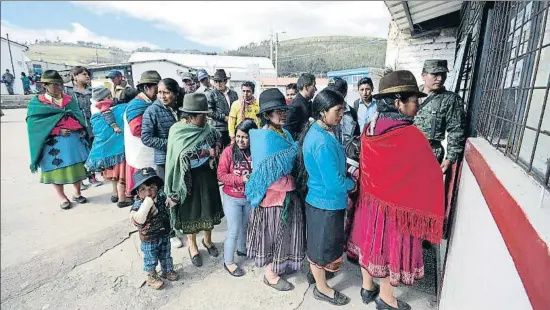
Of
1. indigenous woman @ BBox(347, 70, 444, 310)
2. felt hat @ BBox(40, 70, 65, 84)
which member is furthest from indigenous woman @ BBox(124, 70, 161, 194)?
indigenous woman @ BBox(347, 70, 444, 310)

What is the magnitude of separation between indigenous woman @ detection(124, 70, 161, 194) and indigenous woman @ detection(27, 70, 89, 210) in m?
1.39

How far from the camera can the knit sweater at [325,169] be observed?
6.91 feet

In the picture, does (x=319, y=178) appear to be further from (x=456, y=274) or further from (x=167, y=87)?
(x=167, y=87)

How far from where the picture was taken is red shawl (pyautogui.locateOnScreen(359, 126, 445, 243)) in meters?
1.94

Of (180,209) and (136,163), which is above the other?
(136,163)

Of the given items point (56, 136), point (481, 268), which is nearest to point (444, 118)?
point (481, 268)

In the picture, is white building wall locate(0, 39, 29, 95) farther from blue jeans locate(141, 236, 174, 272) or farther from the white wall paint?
the white wall paint

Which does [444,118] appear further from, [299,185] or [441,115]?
[299,185]

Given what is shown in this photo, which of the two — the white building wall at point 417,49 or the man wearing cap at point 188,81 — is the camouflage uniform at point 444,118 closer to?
the white building wall at point 417,49

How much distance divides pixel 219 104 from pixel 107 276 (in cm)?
293

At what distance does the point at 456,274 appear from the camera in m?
1.73

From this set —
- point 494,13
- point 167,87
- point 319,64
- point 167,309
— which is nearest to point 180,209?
point 167,309

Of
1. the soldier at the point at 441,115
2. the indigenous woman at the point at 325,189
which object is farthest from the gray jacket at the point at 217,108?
the soldier at the point at 441,115

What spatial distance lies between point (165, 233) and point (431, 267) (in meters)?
2.47
